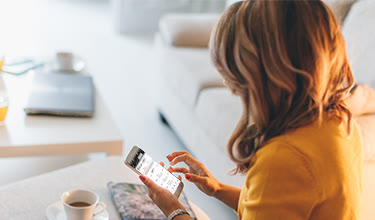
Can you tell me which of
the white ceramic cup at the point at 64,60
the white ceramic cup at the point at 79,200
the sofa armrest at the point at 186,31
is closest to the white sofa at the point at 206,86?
the sofa armrest at the point at 186,31

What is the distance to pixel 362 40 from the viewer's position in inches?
66.7

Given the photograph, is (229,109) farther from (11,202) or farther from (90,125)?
(11,202)

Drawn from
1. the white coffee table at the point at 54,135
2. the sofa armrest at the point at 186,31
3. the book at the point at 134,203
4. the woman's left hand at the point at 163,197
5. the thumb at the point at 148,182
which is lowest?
the book at the point at 134,203

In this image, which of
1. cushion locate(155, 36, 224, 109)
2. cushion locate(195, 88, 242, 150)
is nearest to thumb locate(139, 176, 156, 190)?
cushion locate(195, 88, 242, 150)

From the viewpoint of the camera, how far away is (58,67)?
1.85 m

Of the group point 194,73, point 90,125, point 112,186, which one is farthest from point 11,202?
point 194,73

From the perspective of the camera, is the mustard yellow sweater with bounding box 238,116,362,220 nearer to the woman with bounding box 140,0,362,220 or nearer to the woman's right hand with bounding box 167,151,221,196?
the woman with bounding box 140,0,362,220

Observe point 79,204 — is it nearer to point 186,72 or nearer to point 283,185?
point 283,185

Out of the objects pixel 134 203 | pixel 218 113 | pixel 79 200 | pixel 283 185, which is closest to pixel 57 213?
pixel 79 200

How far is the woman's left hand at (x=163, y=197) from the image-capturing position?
90 cm

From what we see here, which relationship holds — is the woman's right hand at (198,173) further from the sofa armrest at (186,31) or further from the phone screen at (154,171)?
the sofa armrest at (186,31)

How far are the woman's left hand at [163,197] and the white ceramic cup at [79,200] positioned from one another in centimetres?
14

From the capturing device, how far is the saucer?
0.99 meters

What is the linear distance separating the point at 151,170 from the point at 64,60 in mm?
1029
